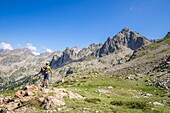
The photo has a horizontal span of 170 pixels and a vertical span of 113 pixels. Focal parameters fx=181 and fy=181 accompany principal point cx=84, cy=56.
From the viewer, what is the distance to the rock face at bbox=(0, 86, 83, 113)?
2260 cm

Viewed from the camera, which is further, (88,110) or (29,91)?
(29,91)

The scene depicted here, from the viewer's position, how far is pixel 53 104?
74.1 feet

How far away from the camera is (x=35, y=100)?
79.0ft

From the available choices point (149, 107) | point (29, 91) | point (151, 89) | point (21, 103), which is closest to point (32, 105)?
point (21, 103)

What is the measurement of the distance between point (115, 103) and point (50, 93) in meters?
9.55

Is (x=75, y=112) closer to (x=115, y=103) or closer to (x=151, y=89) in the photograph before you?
(x=115, y=103)

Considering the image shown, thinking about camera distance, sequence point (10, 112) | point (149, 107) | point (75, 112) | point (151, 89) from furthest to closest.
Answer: point (151, 89) < point (149, 107) < point (10, 112) < point (75, 112)

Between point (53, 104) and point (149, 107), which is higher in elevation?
point (53, 104)

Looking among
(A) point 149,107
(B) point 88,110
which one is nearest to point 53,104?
(B) point 88,110

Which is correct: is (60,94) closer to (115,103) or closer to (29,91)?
(29,91)

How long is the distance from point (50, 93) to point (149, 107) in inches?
544

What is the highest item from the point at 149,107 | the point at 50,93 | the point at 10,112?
the point at 50,93

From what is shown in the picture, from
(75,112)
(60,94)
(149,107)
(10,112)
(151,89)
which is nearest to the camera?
(75,112)

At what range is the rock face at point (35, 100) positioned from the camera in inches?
890
